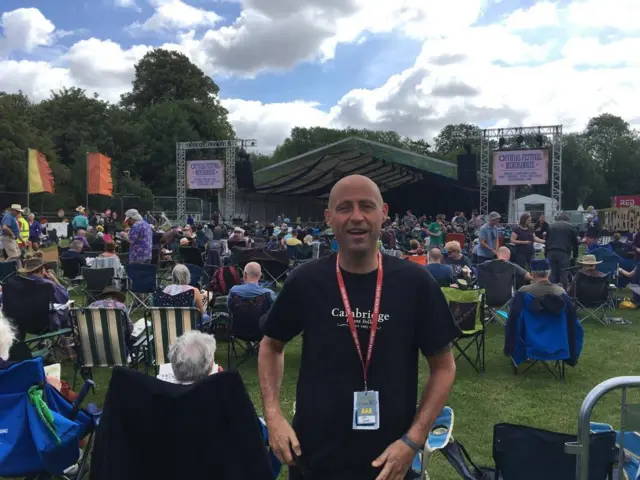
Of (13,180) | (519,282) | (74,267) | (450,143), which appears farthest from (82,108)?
(450,143)

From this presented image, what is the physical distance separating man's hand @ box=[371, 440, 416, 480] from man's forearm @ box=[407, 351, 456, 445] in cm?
4

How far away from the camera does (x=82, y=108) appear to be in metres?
36.3

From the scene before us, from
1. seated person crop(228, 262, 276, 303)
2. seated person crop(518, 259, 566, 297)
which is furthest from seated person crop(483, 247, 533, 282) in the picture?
seated person crop(228, 262, 276, 303)

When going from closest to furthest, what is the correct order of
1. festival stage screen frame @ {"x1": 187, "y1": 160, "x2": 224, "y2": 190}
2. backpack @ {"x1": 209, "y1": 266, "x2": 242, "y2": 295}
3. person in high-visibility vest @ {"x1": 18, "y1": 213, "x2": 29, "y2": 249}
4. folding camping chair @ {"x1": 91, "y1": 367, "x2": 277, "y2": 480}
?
1. folding camping chair @ {"x1": 91, "y1": 367, "x2": 277, "y2": 480}
2. backpack @ {"x1": 209, "y1": 266, "x2": 242, "y2": 295}
3. person in high-visibility vest @ {"x1": 18, "y1": 213, "x2": 29, "y2": 249}
4. festival stage screen frame @ {"x1": 187, "y1": 160, "x2": 224, "y2": 190}

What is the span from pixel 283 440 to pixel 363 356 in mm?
334

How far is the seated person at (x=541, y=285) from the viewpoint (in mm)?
4570

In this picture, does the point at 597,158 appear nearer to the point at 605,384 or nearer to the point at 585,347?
the point at 585,347

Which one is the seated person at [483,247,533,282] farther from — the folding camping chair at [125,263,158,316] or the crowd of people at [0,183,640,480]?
the crowd of people at [0,183,640,480]

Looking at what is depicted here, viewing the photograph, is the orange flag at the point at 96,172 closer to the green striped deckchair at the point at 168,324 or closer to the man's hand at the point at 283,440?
the green striped deckchair at the point at 168,324

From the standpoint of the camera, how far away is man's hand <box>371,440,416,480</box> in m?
1.37

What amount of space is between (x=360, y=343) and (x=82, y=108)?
39616 millimetres

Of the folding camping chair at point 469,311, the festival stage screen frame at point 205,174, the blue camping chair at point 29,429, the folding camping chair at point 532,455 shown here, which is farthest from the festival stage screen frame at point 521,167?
the blue camping chair at point 29,429

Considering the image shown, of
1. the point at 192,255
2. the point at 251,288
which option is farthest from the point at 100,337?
the point at 192,255

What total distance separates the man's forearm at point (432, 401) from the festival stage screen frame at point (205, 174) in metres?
23.4
